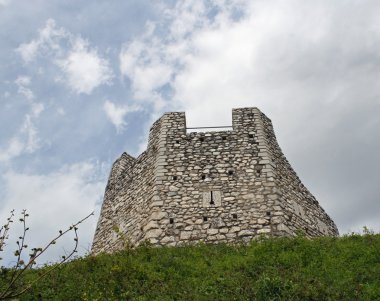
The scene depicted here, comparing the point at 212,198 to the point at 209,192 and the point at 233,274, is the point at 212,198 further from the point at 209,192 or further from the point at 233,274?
the point at 233,274

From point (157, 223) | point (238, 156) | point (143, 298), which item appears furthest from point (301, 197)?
point (143, 298)

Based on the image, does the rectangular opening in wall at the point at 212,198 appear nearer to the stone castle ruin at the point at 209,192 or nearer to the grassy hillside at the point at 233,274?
the stone castle ruin at the point at 209,192

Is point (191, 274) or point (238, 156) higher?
point (238, 156)

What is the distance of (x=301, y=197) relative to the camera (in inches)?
563

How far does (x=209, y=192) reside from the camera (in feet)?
42.6

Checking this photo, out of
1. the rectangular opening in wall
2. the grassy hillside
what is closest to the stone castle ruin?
the rectangular opening in wall

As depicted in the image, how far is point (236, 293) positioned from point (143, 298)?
166cm

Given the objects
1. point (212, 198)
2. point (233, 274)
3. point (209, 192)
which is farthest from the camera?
point (209, 192)

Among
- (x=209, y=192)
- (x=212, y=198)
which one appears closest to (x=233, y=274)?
(x=212, y=198)

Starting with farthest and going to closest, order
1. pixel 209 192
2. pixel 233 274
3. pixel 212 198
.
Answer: pixel 209 192 → pixel 212 198 → pixel 233 274

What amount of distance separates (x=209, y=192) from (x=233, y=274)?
14.2ft

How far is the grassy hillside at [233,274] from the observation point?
7.81 metres

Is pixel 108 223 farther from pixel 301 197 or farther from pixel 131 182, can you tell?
pixel 301 197

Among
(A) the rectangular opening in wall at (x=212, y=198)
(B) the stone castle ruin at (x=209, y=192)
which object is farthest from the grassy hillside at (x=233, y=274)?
(A) the rectangular opening in wall at (x=212, y=198)
